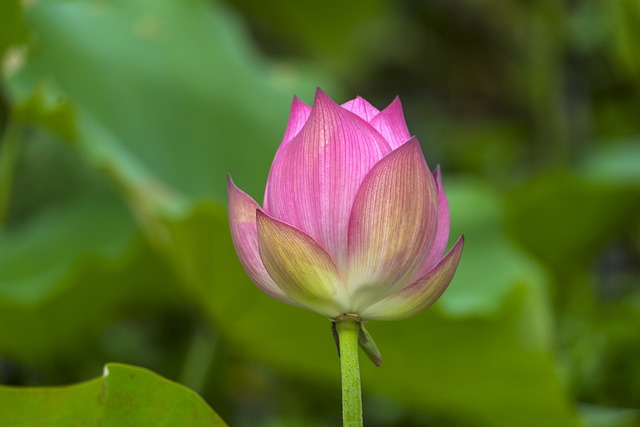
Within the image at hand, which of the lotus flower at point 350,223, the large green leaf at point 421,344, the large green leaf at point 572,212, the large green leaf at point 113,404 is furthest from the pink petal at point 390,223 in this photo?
the large green leaf at point 572,212

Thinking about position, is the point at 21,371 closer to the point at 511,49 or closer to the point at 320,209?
the point at 320,209

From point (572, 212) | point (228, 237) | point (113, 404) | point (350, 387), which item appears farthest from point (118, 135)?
point (350, 387)

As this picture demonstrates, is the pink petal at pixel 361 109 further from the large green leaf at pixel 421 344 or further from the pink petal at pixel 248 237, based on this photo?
the large green leaf at pixel 421 344

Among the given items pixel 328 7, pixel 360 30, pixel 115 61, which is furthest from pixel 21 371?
pixel 360 30

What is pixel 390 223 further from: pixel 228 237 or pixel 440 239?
pixel 228 237

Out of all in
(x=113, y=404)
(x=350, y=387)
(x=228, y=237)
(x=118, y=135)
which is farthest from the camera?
(x=118, y=135)
